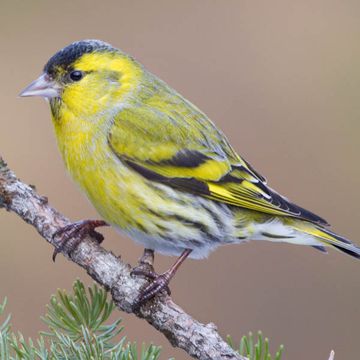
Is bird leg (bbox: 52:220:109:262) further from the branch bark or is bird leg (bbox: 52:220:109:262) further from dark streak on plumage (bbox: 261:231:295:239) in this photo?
dark streak on plumage (bbox: 261:231:295:239)

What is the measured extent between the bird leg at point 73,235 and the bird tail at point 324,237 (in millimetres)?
848

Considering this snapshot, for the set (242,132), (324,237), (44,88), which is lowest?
(44,88)

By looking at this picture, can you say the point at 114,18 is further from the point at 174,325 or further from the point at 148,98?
the point at 174,325

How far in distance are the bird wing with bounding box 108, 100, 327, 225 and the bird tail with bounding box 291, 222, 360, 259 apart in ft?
0.23

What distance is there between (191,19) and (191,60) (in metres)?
0.39

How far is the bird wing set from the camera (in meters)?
3.03

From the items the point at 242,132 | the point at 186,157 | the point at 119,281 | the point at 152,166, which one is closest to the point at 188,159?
the point at 186,157

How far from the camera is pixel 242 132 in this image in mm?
4836

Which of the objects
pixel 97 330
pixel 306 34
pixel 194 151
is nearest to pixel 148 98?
pixel 194 151

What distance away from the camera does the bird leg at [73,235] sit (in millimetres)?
2682

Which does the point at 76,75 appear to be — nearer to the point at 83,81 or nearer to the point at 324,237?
the point at 83,81

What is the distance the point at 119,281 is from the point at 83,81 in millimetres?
911

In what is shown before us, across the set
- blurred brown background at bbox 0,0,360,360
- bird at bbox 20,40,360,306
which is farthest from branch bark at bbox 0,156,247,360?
blurred brown background at bbox 0,0,360,360

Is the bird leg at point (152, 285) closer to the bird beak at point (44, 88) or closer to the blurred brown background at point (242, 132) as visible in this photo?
the bird beak at point (44, 88)
